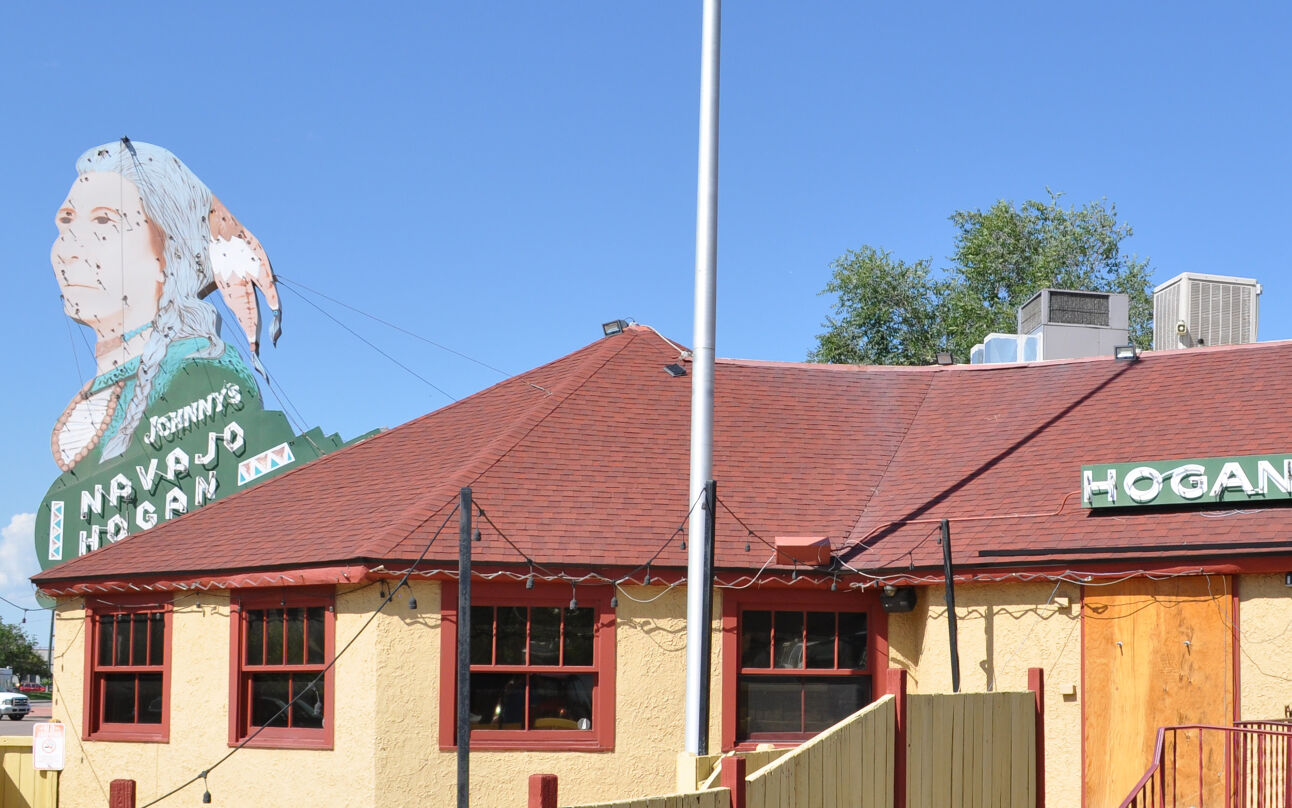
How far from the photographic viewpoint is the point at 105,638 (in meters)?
15.2

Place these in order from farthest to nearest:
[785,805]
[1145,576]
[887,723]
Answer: [1145,576] → [887,723] → [785,805]

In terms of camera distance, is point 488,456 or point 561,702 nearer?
point 561,702

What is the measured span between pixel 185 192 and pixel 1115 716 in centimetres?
A: 1696

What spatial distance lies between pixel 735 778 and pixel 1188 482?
7.43 meters

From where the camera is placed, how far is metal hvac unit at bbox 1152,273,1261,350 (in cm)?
2008

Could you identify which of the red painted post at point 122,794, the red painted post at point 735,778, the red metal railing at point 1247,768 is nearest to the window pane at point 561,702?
the red metal railing at point 1247,768

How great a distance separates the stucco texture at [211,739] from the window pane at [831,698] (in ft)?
13.8

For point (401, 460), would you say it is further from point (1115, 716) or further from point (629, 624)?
point (1115, 716)

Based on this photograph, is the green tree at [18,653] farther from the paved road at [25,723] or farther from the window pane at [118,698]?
the window pane at [118,698]

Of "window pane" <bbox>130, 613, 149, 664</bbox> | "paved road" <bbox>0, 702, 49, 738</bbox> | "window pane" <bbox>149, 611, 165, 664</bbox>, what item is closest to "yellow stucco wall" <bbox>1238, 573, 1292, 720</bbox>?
"window pane" <bbox>149, 611, 165, 664</bbox>

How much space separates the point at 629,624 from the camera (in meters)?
13.5

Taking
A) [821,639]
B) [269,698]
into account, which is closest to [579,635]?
[821,639]

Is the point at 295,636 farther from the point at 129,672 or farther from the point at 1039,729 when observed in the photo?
the point at 1039,729

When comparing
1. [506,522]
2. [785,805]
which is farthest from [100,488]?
[785,805]
